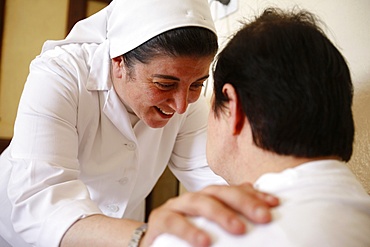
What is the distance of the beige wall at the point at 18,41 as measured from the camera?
8.49 feet

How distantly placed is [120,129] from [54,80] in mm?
286

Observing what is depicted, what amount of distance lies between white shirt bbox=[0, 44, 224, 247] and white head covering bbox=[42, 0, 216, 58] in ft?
0.32

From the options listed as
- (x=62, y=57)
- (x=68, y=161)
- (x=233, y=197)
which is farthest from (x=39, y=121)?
(x=233, y=197)

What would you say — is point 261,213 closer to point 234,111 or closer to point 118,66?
point 234,111

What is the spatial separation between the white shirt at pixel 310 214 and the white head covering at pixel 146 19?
2.04 feet

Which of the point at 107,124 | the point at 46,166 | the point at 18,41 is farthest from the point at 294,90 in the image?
the point at 18,41

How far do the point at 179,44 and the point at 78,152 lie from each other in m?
0.48

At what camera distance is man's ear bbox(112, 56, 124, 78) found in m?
1.18

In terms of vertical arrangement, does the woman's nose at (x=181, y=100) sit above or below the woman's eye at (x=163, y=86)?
below

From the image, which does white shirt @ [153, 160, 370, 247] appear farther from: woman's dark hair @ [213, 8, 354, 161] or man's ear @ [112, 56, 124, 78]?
man's ear @ [112, 56, 124, 78]

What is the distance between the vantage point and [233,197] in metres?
0.52

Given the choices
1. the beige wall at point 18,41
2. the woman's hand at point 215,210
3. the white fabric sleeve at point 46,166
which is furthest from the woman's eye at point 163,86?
the beige wall at point 18,41

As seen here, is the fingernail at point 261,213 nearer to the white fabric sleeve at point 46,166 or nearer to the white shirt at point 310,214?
the white shirt at point 310,214

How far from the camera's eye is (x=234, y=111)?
67 cm
